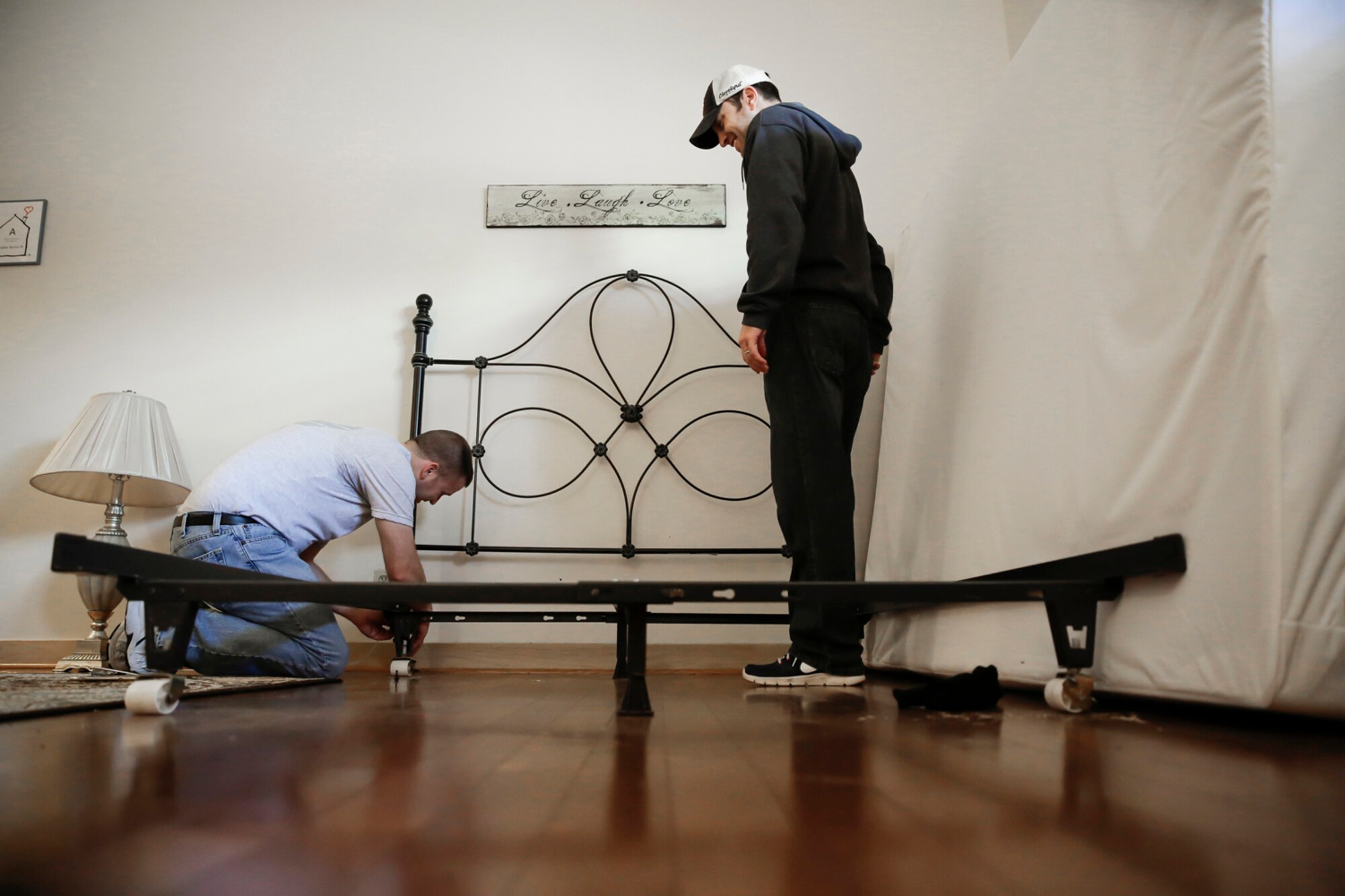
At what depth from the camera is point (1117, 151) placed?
44.3 inches

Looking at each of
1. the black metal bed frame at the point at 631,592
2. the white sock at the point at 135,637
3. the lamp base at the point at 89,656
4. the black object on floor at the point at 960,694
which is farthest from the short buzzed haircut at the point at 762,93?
the lamp base at the point at 89,656

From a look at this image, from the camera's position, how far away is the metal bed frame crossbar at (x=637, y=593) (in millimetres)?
939

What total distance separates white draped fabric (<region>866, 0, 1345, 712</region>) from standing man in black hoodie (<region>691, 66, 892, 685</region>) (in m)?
0.23

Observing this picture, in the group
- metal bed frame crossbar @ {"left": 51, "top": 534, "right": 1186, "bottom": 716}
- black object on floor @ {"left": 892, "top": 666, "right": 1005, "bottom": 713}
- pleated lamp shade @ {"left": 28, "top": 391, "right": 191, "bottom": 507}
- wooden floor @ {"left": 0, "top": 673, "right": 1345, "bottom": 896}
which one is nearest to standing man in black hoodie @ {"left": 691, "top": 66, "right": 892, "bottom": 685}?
black object on floor @ {"left": 892, "top": 666, "right": 1005, "bottom": 713}

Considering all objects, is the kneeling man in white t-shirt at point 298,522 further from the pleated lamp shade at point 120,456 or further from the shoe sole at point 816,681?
the shoe sole at point 816,681

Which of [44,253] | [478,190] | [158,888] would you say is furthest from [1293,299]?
[44,253]

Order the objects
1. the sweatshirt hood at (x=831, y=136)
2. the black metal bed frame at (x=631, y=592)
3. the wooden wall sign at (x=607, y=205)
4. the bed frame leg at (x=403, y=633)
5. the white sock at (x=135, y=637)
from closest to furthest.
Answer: the black metal bed frame at (x=631, y=592), the sweatshirt hood at (x=831, y=136), the white sock at (x=135, y=637), the bed frame leg at (x=403, y=633), the wooden wall sign at (x=607, y=205)

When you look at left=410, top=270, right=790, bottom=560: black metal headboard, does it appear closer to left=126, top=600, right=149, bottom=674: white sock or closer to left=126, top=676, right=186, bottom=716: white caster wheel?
left=126, top=600, right=149, bottom=674: white sock

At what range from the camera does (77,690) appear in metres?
1.24

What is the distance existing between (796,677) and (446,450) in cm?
110

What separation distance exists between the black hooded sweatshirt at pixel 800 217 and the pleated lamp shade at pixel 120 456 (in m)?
1.74

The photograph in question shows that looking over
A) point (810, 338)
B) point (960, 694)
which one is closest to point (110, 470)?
point (810, 338)

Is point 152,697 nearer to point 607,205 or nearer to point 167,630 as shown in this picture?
point 167,630

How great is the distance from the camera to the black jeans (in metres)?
1.56
